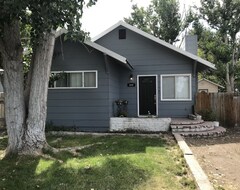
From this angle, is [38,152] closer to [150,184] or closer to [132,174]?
[132,174]

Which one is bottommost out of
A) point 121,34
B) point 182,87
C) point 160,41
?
point 182,87

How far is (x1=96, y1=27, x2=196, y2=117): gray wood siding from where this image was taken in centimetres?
1494

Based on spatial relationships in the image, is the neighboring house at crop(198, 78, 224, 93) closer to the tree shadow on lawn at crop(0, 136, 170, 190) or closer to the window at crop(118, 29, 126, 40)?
the window at crop(118, 29, 126, 40)

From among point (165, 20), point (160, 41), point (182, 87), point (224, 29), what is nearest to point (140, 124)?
point (182, 87)

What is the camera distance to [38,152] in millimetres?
7562

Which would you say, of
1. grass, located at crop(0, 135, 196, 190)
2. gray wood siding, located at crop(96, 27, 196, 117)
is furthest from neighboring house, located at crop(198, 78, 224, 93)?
grass, located at crop(0, 135, 196, 190)

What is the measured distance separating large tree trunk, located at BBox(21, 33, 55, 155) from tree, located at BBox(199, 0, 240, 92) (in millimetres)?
20418

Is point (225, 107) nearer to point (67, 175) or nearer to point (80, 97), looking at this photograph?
point (80, 97)

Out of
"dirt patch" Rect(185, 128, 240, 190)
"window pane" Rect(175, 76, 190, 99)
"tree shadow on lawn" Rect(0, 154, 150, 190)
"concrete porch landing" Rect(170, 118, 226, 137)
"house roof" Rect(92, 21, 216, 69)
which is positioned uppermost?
"house roof" Rect(92, 21, 216, 69)

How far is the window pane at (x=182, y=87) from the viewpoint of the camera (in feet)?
49.0

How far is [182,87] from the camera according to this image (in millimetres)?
15000

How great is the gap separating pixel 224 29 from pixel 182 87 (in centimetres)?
1403

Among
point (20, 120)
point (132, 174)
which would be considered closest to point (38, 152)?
point (20, 120)

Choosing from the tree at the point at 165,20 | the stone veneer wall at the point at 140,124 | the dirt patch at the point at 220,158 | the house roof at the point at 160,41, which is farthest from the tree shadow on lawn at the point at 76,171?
the tree at the point at 165,20
